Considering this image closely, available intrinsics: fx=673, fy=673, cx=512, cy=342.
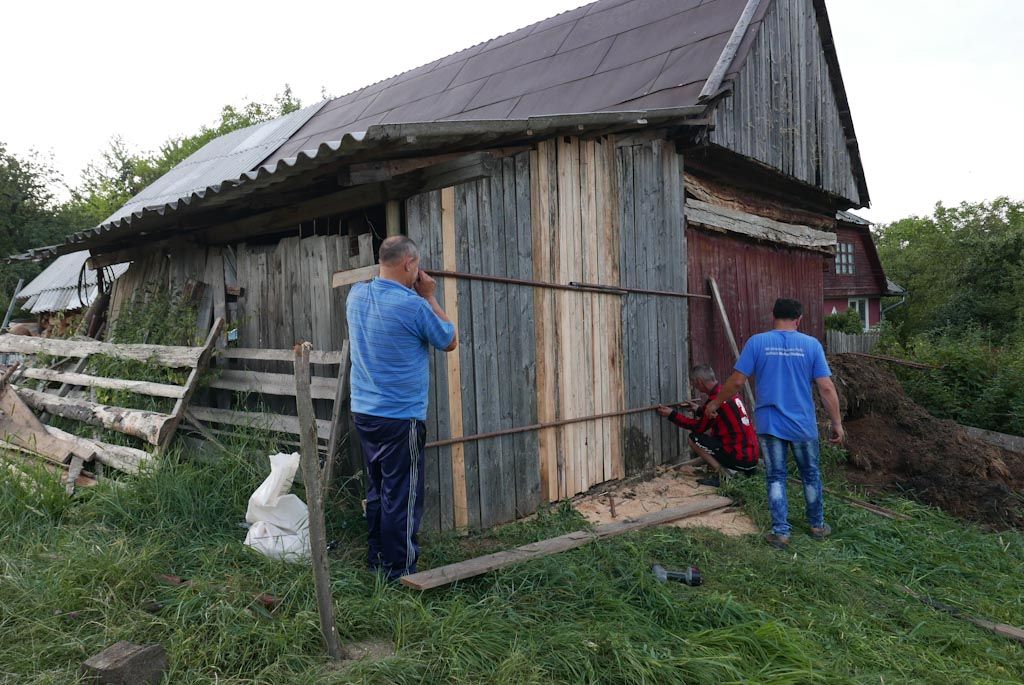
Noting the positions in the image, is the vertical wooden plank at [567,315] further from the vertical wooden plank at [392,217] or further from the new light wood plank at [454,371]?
the vertical wooden plank at [392,217]

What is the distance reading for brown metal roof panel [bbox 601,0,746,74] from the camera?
298 inches

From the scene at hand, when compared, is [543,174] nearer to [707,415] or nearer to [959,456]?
[707,415]

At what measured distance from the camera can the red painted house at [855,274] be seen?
27.6m

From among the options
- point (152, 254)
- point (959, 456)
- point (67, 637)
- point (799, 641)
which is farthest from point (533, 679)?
point (959, 456)

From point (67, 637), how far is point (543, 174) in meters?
4.22

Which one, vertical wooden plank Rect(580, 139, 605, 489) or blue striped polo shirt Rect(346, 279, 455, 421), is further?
vertical wooden plank Rect(580, 139, 605, 489)

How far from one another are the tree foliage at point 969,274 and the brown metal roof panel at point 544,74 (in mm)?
17094

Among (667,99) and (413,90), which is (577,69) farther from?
(413,90)

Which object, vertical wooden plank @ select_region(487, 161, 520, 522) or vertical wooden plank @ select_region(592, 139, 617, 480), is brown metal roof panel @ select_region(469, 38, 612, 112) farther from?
vertical wooden plank @ select_region(487, 161, 520, 522)

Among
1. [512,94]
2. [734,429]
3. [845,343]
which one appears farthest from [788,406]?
[845,343]

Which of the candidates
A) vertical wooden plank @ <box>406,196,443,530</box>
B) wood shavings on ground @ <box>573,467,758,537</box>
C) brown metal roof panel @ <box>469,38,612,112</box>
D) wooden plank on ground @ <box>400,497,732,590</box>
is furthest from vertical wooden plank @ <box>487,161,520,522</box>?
brown metal roof panel @ <box>469,38,612,112</box>

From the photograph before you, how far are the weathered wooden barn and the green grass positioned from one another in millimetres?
1069

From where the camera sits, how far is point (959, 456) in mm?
7293

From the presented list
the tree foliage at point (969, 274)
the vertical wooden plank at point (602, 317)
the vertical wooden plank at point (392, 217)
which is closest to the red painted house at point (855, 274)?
the tree foliage at point (969, 274)
